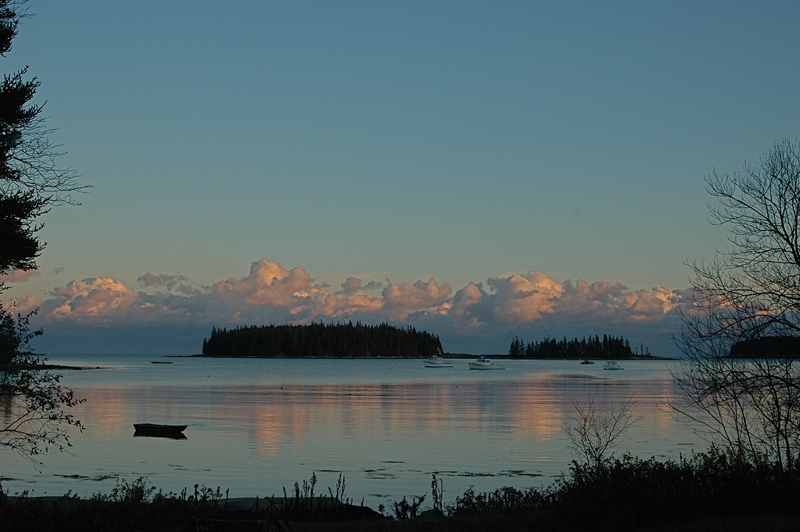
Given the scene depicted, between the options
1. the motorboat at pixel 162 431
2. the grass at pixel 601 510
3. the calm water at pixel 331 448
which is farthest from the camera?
the motorboat at pixel 162 431

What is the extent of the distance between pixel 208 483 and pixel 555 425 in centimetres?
2882

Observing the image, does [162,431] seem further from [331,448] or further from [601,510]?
[601,510]

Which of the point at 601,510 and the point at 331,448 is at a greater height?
the point at 601,510

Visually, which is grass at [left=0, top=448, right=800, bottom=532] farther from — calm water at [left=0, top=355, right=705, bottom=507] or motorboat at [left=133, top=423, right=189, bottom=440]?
motorboat at [left=133, top=423, right=189, bottom=440]

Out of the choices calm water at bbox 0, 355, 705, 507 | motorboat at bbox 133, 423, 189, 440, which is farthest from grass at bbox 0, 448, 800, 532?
motorboat at bbox 133, 423, 189, 440

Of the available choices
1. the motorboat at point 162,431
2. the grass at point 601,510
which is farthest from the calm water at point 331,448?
the grass at point 601,510

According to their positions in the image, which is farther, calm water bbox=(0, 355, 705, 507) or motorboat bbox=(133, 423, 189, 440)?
motorboat bbox=(133, 423, 189, 440)

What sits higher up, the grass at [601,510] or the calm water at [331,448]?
the grass at [601,510]

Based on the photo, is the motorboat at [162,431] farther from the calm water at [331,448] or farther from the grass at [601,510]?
the grass at [601,510]

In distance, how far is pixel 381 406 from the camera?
70625 mm

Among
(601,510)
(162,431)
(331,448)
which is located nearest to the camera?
(601,510)

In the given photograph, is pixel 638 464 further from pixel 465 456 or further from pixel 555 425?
pixel 555 425

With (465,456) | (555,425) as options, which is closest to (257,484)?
(465,456)

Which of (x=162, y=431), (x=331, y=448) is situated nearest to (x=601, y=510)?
(x=331, y=448)
